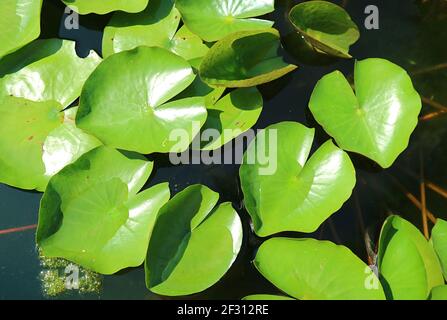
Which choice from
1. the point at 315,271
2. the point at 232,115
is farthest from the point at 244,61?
the point at 315,271

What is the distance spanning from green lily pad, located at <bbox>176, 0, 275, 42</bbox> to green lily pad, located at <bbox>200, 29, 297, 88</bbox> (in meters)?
0.08

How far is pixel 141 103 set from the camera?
1.74m

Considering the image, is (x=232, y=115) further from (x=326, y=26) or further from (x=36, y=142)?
(x=36, y=142)

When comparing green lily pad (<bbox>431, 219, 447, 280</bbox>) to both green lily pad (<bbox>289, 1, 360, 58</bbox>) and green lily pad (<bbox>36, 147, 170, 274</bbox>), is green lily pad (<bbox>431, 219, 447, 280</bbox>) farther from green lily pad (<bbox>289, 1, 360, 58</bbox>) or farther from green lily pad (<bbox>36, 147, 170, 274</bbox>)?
green lily pad (<bbox>36, 147, 170, 274</bbox>)

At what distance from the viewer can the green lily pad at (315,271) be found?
157cm

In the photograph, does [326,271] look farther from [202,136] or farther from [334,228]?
[202,136]

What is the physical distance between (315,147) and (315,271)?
0.51 metres

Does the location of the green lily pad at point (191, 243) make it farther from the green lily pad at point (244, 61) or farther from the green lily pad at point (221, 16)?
the green lily pad at point (221, 16)

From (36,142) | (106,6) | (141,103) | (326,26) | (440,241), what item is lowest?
(440,241)

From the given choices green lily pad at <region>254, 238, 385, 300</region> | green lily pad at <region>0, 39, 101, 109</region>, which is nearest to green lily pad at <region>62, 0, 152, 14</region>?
green lily pad at <region>0, 39, 101, 109</region>

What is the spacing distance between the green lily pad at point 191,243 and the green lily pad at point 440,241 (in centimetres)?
67

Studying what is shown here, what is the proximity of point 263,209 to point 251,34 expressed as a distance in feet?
2.04

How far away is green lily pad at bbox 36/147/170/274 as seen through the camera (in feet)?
5.41

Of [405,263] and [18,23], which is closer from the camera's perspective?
[405,263]
